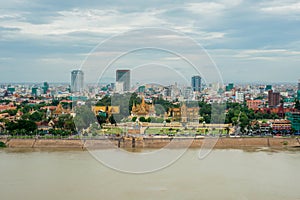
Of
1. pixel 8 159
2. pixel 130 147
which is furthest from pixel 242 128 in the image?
pixel 8 159

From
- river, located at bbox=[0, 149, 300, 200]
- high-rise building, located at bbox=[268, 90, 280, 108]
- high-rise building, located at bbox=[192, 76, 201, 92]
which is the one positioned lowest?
river, located at bbox=[0, 149, 300, 200]

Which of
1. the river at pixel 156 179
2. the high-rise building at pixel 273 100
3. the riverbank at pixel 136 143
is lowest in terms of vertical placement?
the river at pixel 156 179

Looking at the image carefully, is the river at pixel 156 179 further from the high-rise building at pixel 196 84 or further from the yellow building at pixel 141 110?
the high-rise building at pixel 196 84

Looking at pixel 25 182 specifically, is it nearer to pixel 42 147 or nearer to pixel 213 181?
pixel 213 181

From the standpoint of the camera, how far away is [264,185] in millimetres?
5355

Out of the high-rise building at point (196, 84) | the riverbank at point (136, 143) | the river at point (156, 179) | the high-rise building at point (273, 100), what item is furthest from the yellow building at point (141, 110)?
the high-rise building at point (273, 100)

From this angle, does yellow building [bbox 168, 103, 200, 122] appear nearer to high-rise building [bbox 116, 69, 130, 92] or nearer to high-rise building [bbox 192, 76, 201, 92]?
high-rise building [bbox 116, 69, 130, 92]

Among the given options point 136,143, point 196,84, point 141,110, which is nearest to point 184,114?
point 141,110

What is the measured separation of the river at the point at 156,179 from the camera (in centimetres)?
492

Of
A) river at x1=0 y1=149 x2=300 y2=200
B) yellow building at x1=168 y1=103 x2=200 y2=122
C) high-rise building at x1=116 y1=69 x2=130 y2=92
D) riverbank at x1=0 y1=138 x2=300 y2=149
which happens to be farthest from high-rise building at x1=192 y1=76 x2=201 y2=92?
river at x1=0 y1=149 x2=300 y2=200

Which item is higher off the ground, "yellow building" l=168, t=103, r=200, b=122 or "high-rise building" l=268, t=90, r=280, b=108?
"high-rise building" l=268, t=90, r=280, b=108

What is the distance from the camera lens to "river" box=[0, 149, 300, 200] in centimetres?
492

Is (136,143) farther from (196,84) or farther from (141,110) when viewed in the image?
(196,84)

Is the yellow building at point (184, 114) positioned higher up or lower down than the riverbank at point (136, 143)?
higher up
